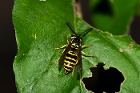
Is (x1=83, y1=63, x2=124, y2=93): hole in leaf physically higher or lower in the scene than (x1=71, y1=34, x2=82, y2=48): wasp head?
lower

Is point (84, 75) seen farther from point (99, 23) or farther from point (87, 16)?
point (87, 16)

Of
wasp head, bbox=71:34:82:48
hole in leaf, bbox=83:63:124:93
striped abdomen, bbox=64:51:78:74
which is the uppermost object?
wasp head, bbox=71:34:82:48

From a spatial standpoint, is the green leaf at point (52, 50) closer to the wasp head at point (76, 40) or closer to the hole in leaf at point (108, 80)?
the wasp head at point (76, 40)

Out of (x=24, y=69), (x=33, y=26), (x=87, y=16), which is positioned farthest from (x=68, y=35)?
A: (x=87, y=16)

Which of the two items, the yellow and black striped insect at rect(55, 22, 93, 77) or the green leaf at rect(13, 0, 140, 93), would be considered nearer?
the green leaf at rect(13, 0, 140, 93)

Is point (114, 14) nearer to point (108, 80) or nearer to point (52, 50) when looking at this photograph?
point (108, 80)

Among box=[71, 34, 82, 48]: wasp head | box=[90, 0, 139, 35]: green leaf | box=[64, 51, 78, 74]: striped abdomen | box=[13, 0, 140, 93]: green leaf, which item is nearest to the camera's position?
box=[13, 0, 140, 93]: green leaf

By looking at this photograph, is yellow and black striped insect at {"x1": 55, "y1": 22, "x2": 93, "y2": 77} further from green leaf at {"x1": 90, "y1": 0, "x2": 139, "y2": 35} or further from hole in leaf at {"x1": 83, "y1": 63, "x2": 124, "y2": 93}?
green leaf at {"x1": 90, "y1": 0, "x2": 139, "y2": 35}

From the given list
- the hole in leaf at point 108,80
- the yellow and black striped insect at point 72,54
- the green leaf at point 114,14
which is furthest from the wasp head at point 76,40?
the green leaf at point 114,14

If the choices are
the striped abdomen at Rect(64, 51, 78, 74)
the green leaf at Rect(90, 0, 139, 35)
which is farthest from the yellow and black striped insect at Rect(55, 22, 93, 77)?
the green leaf at Rect(90, 0, 139, 35)
